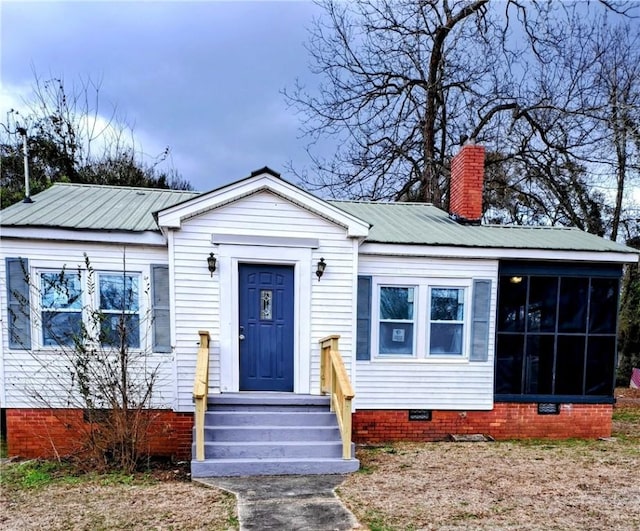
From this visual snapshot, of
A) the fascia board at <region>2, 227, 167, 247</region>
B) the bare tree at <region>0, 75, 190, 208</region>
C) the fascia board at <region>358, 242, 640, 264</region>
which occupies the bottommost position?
the fascia board at <region>358, 242, 640, 264</region>

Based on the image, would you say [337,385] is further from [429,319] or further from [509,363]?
[509,363]

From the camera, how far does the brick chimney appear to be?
8.18 m

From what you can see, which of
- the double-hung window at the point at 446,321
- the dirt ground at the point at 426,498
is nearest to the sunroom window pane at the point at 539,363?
the double-hung window at the point at 446,321

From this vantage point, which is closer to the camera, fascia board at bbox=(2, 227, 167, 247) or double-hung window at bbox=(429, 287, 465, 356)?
fascia board at bbox=(2, 227, 167, 247)

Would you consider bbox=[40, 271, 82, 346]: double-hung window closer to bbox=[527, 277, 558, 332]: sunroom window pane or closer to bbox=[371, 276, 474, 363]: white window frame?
bbox=[371, 276, 474, 363]: white window frame

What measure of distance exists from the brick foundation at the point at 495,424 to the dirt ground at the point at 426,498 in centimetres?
88

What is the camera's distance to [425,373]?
23.4ft

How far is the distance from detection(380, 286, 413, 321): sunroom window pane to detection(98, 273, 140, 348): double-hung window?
4038mm

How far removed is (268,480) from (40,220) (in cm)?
509

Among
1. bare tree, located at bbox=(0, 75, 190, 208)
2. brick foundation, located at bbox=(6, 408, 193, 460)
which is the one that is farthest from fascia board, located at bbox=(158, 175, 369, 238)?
bare tree, located at bbox=(0, 75, 190, 208)

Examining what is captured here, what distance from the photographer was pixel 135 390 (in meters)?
5.93

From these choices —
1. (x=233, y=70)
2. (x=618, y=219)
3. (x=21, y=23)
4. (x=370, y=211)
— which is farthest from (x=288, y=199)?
(x=618, y=219)

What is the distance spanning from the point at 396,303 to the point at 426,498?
327 cm

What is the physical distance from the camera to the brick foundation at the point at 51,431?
246 inches
